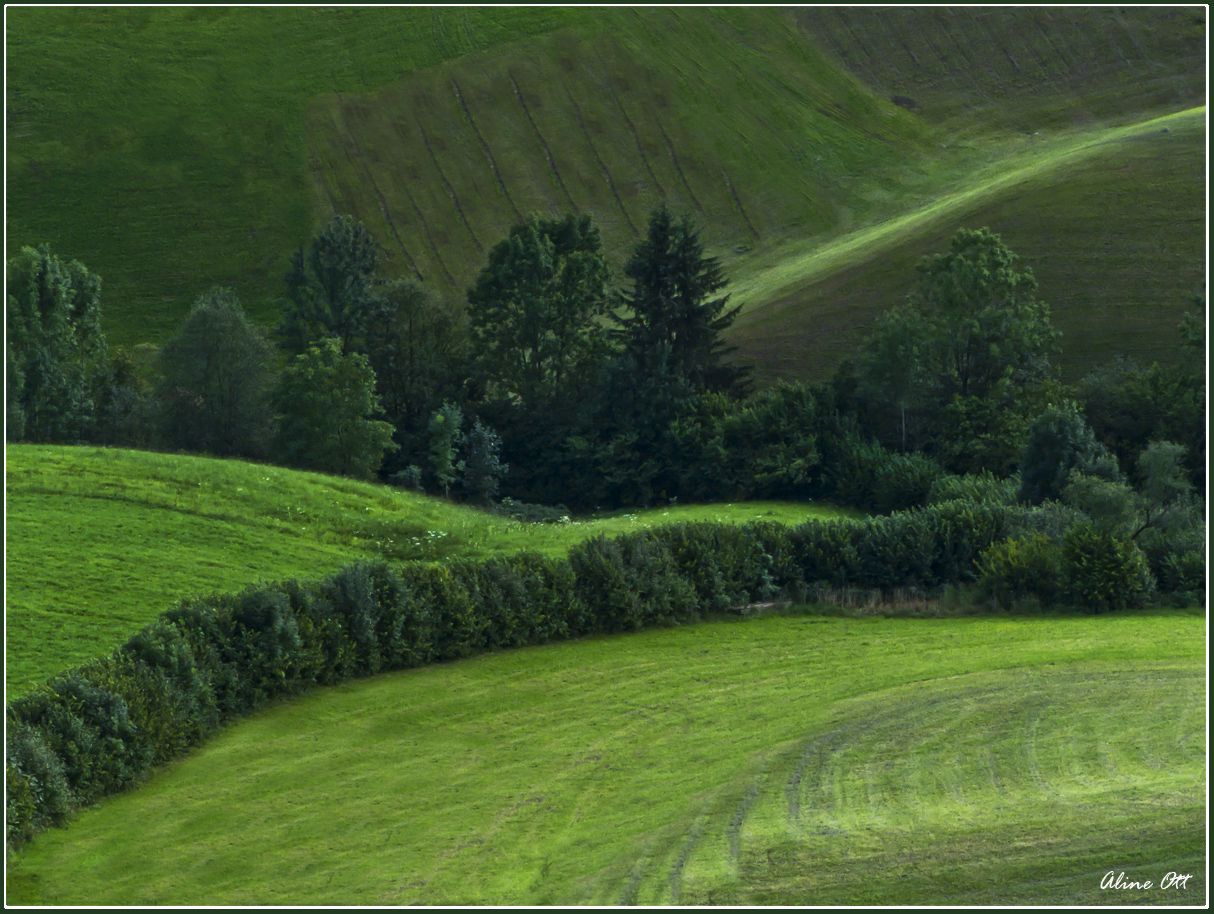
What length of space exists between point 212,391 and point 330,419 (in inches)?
339

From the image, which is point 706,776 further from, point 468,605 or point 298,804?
point 468,605

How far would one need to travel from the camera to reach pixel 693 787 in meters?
17.6

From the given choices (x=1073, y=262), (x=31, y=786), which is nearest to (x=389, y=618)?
(x=31, y=786)

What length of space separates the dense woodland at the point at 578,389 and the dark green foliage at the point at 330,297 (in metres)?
0.13

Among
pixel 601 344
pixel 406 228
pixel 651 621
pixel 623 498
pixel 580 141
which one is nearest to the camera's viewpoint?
pixel 651 621

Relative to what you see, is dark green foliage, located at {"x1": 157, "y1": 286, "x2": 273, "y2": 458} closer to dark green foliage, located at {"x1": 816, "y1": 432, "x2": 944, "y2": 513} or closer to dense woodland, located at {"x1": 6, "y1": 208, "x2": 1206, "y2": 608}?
dense woodland, located at {"x1": 6, "y1": 208, "x2": 1206, "y2": 608}

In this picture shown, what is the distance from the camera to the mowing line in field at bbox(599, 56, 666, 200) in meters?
106

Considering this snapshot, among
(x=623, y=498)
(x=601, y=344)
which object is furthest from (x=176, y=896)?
(x=601, y=344)

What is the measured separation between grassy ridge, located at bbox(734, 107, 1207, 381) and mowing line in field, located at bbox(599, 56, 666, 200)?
24849 mm

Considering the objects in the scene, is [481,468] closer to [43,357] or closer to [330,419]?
[330,419]

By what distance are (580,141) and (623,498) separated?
60663 mm

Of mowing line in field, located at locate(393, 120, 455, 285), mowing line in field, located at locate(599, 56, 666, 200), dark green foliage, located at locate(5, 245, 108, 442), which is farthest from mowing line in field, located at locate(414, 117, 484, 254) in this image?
dark green foliage, located at locate(5, 245, 108, 442)

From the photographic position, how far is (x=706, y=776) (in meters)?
18.1

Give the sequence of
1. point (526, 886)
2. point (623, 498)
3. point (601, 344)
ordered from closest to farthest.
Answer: point (526, 886) < point (623, 498) < point (601, 344)
